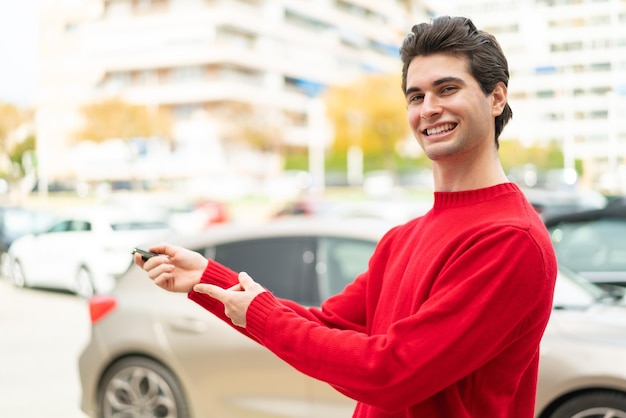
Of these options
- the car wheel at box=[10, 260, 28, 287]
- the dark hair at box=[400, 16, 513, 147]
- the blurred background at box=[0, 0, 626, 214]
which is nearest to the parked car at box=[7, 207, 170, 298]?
the car wheel at box=[10, 260, 28, 287]

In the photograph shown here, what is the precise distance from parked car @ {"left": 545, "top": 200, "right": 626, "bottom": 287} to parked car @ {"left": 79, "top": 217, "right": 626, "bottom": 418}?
1673 millimetres

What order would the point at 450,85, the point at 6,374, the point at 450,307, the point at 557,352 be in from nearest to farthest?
the point at 450,307 → the point at 450,85 → the point at 557,352 → the point at 6,374

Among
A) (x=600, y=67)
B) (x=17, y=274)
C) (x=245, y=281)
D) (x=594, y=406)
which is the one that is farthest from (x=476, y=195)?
(x=600, y=67)

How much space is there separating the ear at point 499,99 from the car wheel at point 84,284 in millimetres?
11858

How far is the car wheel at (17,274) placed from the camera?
14.8 meters

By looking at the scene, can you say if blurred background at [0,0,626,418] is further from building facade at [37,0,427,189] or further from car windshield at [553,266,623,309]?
car windshield at [553,266,623,309]

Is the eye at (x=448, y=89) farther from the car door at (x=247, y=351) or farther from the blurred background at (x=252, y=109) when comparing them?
the blurred background at (x=252, y=109)

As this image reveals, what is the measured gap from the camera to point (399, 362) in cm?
161

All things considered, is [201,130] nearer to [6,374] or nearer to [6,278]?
[6,278]

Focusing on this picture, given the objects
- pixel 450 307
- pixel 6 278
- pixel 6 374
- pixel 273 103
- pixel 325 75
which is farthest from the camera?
pixel 325 75

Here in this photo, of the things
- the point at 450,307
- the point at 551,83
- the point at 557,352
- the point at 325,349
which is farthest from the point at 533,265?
the point at 551,83

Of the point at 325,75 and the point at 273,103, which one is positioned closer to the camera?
the point at 273,103

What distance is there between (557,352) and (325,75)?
8073cm

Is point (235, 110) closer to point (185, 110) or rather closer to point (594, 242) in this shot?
point (185, 110)
